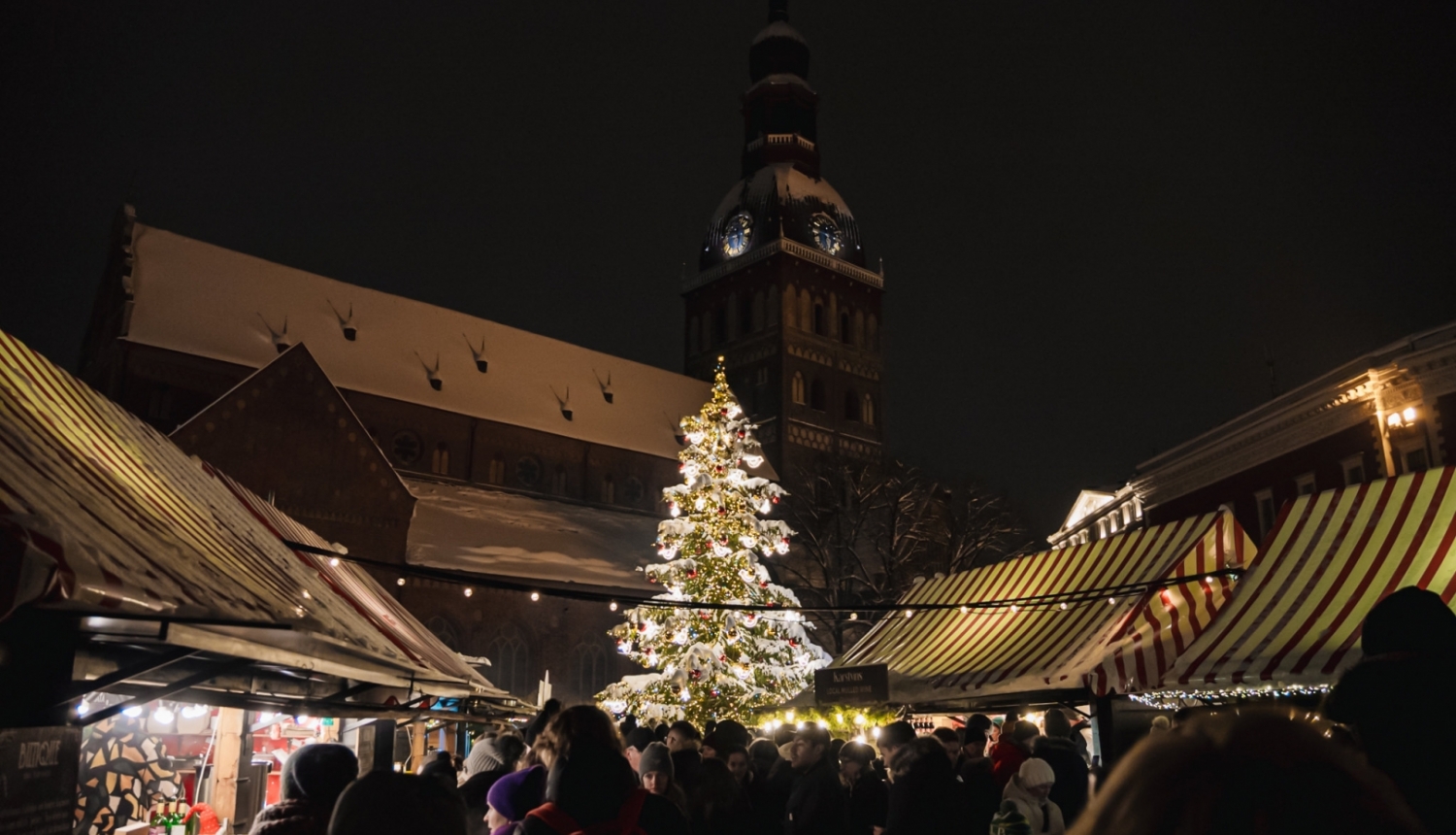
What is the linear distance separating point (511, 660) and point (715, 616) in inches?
691

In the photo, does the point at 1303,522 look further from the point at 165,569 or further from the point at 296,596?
the point at 165,569

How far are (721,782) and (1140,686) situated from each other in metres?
5.10

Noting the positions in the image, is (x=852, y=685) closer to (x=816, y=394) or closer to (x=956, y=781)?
(x=956, y=781)

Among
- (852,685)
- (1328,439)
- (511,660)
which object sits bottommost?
(852,685)

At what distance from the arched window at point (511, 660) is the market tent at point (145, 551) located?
25.1 m

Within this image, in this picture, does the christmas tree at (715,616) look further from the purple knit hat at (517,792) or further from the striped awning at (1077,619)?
the purple knit hat at (517,792)

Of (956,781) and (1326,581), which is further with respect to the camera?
(1326,581)

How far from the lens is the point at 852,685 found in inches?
450

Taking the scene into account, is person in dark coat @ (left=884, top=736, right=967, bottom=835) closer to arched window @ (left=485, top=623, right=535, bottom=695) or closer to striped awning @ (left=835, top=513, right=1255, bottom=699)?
striped awning @ (left=835, top=513, right=1255, bottom=699)

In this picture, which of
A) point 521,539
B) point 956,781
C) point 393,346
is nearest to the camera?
point 956,781

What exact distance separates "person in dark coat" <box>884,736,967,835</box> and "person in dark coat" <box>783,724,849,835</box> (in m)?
1.00

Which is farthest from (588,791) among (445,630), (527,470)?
(527,470)

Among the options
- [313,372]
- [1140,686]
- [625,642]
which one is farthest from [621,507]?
[1140,686]

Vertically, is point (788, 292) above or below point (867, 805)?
above
